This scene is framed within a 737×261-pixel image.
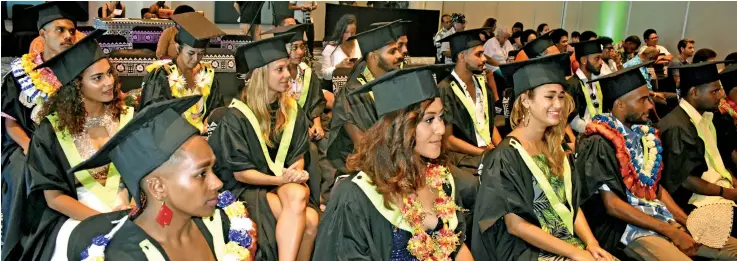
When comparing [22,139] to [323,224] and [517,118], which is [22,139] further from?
[517,118]

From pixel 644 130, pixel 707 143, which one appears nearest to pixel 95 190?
pixel 644 130

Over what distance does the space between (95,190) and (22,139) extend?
2.91 ft

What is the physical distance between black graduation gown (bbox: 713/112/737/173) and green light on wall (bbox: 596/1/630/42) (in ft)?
29.6

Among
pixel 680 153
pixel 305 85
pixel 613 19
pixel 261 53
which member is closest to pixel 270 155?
pixel 261 53

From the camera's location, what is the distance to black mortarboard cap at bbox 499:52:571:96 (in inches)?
144

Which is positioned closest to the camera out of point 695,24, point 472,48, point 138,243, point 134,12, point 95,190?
point 138,243

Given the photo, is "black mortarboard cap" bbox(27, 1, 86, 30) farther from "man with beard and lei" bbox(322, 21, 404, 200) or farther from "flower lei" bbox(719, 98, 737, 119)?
"flower lei" bbox(719, 98, 737, 119)

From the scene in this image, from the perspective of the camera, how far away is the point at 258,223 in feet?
12.5

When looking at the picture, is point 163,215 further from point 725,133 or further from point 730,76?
point 730,76

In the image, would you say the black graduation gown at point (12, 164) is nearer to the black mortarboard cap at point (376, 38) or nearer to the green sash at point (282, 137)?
the green sash at point (282, 137)

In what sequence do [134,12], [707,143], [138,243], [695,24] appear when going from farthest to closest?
1. [134,12]
2. [695,24]
3. [707,143]
4. [138,243]

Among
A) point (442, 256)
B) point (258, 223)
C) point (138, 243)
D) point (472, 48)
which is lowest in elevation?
point (258, 223)

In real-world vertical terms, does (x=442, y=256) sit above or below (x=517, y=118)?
below

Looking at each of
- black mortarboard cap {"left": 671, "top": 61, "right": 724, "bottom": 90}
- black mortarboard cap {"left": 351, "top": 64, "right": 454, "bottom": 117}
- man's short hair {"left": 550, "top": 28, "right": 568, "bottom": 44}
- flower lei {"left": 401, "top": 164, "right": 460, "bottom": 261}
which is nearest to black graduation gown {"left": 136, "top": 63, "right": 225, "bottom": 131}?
black mortarboard cap {"left": 351, "top": 64, "right": 454, "bottom": 117}
